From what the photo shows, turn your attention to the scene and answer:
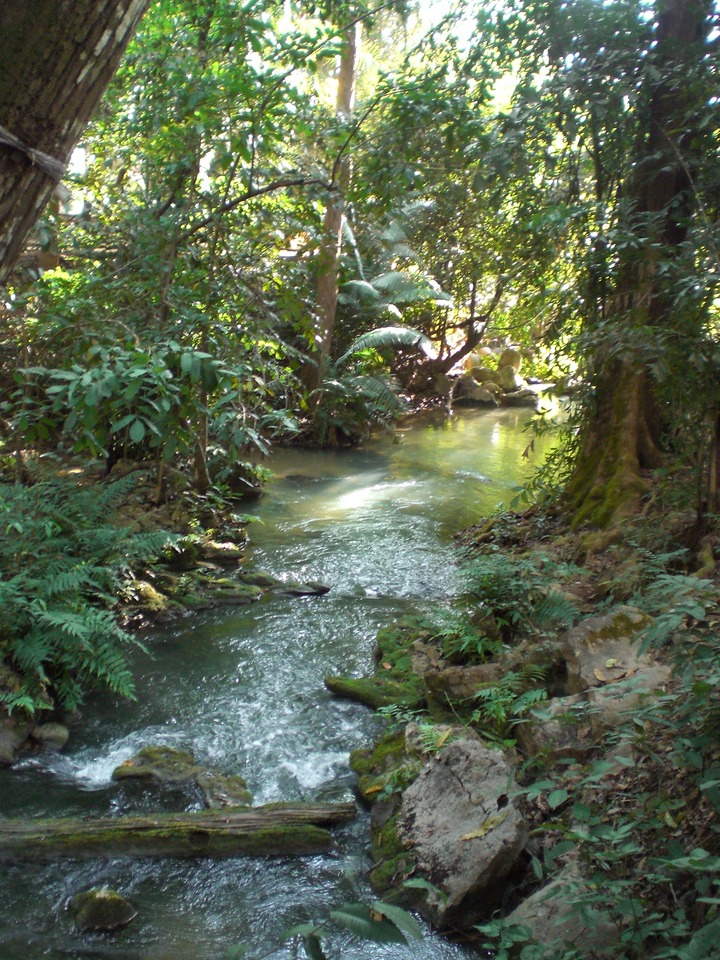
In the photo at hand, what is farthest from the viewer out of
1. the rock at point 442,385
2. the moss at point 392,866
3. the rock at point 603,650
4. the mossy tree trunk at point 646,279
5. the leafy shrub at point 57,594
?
the rock at point 442,385

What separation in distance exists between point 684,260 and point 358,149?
326cm

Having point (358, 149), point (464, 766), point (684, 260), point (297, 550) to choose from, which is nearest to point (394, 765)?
point (464, 766)

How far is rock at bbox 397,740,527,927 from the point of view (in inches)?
138

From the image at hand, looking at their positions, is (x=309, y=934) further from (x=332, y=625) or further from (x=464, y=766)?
(x=332, y=625)

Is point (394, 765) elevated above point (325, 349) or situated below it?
below

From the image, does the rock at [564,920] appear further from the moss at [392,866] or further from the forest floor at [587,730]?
the moss at [392,866]

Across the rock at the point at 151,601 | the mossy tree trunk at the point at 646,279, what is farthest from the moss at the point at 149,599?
the mossy tree trunk at the point at 646,279

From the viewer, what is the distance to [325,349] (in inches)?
639

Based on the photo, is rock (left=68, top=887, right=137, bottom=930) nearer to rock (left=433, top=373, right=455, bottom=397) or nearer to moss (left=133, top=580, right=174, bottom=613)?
moss (left=133, top=580, right=174, bottom=613)

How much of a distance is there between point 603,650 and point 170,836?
98.2 inches

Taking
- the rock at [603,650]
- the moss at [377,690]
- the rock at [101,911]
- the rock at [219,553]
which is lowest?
the rock at [101,911]

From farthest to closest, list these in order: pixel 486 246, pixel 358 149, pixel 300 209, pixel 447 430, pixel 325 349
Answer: pixel 447 430 < pixel 325 349 < pixel 486 246 < pixel 300 209 < pixel 358 149

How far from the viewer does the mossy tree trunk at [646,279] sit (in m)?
6.32

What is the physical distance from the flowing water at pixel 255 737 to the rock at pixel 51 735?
113mm
